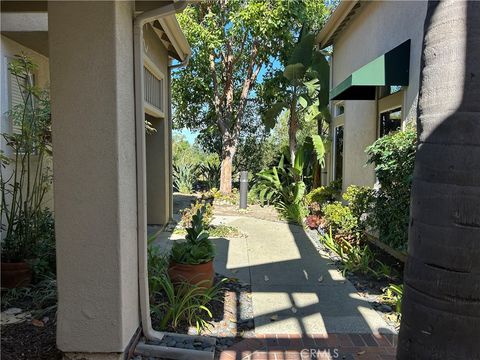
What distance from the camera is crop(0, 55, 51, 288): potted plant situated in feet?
14.6

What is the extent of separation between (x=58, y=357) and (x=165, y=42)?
6.25m

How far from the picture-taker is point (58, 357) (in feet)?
10.2

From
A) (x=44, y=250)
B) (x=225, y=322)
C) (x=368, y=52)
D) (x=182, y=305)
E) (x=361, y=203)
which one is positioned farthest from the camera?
(x=368, y=52)

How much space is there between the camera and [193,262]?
4457mm

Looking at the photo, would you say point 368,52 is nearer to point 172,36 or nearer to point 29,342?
point 172,36

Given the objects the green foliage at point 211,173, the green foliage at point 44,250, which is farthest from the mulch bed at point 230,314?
the green foliage at point 211,173

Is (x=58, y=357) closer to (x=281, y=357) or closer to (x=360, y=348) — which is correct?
(x=281, y=357)

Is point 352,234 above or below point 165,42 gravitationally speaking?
below

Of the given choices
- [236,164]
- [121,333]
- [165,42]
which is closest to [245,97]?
[236,164]

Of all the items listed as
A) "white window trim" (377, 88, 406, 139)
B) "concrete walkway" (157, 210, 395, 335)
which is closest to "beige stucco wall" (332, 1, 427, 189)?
"white window trim" (377, 88, 406, 139)

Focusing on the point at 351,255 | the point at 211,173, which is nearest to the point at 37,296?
the point at 351,255

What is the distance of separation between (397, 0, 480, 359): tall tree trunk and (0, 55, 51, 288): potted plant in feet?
14.3

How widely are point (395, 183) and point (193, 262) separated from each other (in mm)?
2858

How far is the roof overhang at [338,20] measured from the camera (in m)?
8.61
